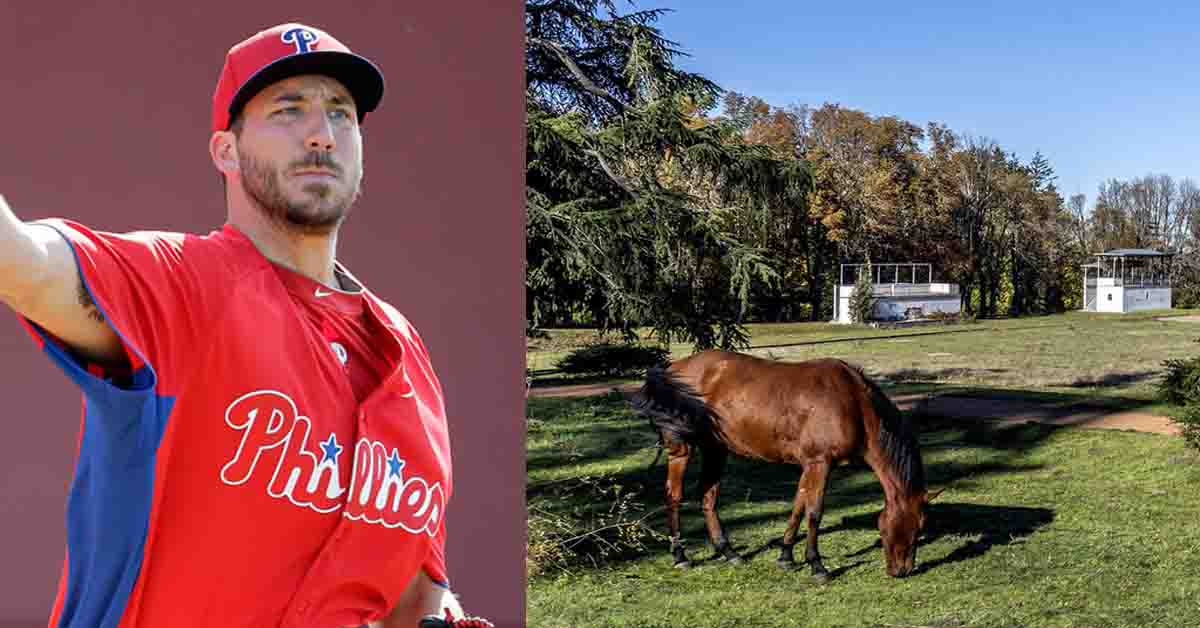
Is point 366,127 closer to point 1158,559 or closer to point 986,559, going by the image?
point 986,559

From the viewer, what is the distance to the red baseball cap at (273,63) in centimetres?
85

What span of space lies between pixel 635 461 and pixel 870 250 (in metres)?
1.30

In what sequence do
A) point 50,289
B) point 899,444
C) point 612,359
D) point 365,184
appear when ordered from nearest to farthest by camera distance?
point 50,289, point 365,184, point 899,444, point 612,359

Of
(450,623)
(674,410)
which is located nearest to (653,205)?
(674,410)

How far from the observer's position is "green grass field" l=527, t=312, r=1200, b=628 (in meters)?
3.19

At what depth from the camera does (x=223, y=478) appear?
808mm

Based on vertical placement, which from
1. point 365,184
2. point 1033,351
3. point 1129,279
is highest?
point 365,184

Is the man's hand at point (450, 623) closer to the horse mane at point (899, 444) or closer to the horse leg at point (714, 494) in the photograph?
the horse mane at point (899, 444)

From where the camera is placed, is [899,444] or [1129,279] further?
[899,444]

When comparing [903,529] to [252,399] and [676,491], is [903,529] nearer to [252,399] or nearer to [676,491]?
[676,491]

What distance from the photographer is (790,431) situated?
3.76 meters

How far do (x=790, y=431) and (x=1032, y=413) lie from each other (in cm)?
80

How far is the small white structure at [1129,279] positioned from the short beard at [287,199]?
3.05 meters

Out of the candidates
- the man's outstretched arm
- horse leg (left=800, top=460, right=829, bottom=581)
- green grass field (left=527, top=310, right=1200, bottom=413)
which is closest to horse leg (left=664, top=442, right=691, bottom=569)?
horse leg (left=800, top=460, right=829, bottom=581)
